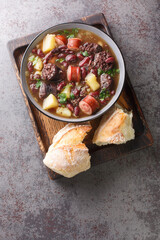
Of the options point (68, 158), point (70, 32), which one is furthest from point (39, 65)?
point (68, 158)

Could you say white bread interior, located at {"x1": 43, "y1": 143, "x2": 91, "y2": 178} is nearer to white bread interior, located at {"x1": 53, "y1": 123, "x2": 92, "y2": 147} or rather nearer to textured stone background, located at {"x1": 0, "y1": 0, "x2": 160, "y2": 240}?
white bread interior, located at {"x1": 53, "y1": 123, "x2": 92, "y2": 147}

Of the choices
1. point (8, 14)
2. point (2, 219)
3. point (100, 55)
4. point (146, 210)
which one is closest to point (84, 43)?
point (100, 55)

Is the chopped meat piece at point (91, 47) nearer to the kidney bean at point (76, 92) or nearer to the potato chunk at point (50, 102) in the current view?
the kidney bean at point (76, 92)

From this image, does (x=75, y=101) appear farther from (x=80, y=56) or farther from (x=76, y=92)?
(x=80, y=56)

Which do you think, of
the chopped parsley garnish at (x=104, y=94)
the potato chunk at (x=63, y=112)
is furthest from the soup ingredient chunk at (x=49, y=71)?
the chopped parsley garnish at (x=104, y=94)

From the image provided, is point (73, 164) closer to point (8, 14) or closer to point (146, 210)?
point (146, 210)

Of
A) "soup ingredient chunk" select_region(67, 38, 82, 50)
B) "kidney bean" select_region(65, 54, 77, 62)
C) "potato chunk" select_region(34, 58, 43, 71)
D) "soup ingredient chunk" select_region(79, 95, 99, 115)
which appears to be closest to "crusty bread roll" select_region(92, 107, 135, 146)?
"soup ingredient chunk" select_region(79, 95, 99, 115)

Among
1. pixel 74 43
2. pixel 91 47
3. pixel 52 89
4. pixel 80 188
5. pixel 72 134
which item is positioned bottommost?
pixel 80 188
